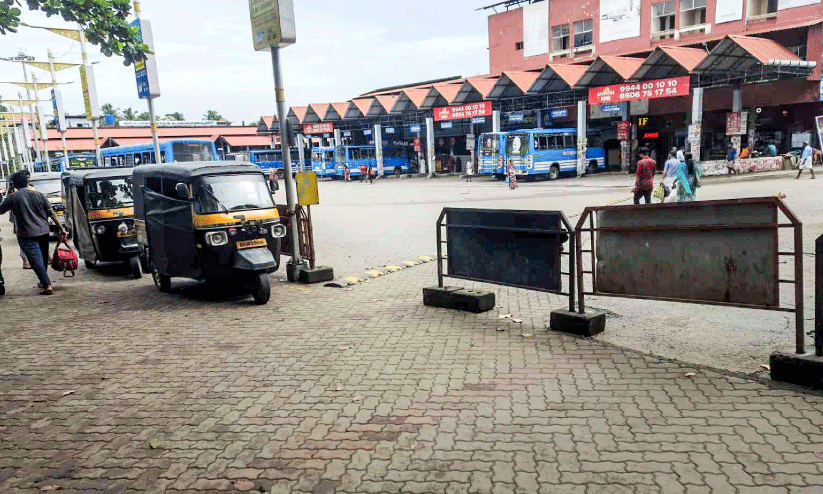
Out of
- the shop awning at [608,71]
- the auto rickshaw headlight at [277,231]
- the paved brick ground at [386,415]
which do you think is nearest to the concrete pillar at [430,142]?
the shop awning at [608,71]

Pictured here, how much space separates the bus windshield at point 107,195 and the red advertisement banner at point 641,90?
27298 millimetres

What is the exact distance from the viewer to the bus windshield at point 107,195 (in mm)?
11234

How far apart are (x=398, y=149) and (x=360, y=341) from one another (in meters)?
45.7

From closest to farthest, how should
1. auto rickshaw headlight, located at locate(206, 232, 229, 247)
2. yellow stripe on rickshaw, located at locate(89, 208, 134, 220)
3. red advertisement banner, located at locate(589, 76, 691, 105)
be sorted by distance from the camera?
1. auto rickshaw headlight, located at locate(206, 232, 229, 247)
2. yellow stripe on rickshaw, located at locate(89, 208, 134, 220)
3. red advertisement banner, located at locate(589, 76, 691, 105)

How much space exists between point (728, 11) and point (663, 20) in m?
4.23

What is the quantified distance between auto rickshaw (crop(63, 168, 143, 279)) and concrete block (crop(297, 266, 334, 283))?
3.42 meters

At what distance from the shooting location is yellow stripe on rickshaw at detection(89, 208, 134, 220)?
36.3 feet

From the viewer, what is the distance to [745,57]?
91.5ft

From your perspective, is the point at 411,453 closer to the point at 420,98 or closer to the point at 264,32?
the point at 264,32

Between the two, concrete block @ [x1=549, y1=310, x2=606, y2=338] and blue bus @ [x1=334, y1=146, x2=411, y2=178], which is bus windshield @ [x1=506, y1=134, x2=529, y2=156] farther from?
concrete block @ [x1=549, y1=310, x2=606, y2=338]

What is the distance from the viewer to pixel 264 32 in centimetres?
925

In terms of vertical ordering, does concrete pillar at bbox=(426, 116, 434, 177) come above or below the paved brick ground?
above

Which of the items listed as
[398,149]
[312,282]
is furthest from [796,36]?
[312,282]

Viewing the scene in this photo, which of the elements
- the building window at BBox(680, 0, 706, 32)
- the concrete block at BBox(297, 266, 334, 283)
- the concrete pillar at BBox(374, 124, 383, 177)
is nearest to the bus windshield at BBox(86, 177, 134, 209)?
the concrete block at BBox(297, 266, 334, 283)
